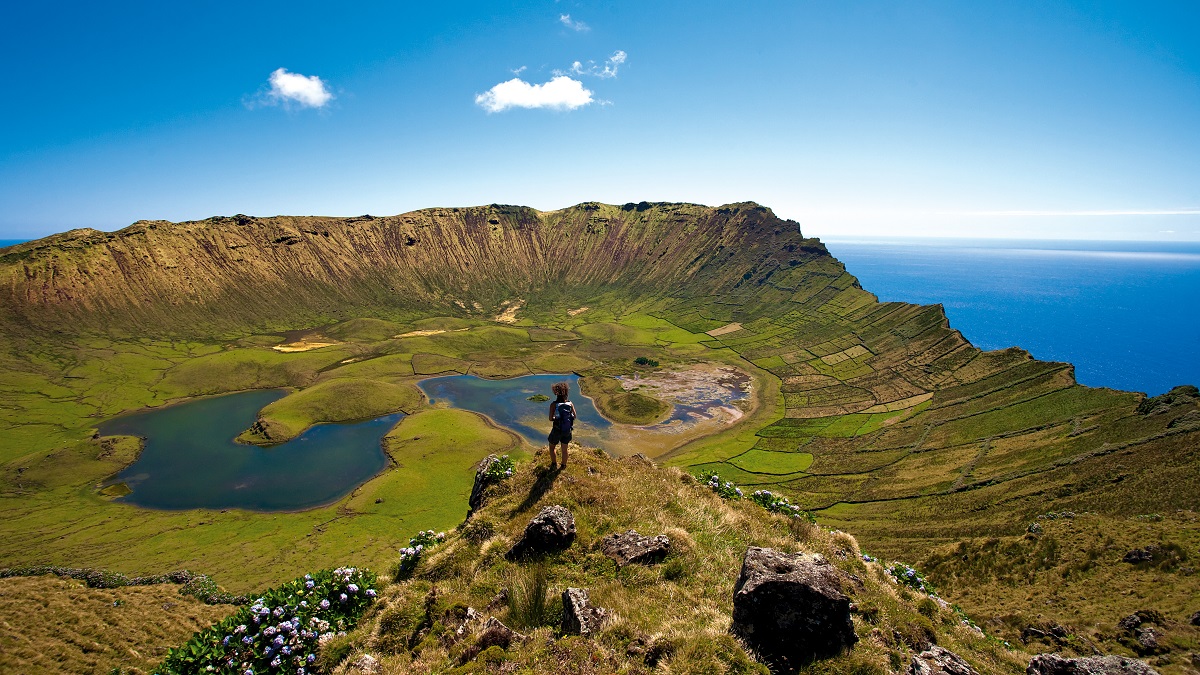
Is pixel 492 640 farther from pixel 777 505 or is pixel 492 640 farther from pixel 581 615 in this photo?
pixel 777 505

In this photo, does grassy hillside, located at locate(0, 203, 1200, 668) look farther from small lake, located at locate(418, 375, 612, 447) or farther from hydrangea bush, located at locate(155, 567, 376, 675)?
hydrangea bush, located at locate(155, 567, 376, 675)

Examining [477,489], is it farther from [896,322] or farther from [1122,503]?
[896,322]

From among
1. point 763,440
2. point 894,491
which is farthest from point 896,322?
point 894,491

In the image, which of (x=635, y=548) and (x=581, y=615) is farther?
(x=635, y=548)

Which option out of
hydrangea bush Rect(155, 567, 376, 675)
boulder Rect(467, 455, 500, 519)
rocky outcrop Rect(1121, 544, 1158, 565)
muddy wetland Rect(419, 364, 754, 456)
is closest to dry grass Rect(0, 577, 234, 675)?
hydrangea bush Rect(155, 567, 376, 675)

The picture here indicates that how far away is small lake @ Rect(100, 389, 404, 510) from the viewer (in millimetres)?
80438

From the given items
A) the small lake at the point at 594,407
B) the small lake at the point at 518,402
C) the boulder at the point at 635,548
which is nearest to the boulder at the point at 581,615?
the boulder at the point at 635,548

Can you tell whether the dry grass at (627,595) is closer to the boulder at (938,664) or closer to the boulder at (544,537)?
the boulder at (938,664)

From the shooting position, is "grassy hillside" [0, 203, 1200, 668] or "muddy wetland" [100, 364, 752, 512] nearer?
"grassy hillside" [0, 203, 1200, 668]

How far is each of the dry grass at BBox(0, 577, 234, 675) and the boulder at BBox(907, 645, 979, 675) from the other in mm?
36612

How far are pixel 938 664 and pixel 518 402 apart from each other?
399 feet

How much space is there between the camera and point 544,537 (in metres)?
15.3

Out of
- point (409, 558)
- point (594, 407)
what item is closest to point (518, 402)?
point (594, 407)

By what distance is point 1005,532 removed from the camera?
59.1m
